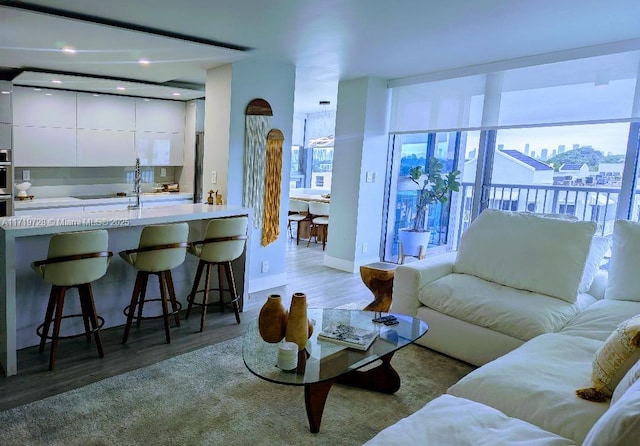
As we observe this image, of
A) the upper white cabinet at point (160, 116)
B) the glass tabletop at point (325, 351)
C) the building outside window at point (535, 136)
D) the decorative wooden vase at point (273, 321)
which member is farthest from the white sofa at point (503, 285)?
the upper white cabinet at point (160, 116)

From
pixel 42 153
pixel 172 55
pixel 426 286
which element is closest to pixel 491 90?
pixel 426 286

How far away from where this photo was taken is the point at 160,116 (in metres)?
6.32

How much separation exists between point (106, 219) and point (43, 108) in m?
3.25

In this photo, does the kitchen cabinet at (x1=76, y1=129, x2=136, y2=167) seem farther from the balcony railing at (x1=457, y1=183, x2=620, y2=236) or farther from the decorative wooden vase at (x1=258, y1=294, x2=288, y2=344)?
the balcony railing at (x1=457, y1=183, x2=620, y2=236)

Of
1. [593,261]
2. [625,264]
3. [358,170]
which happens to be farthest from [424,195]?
[625,264]

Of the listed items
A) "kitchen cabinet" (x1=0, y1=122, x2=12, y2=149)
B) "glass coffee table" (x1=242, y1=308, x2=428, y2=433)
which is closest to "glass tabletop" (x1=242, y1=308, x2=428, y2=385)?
"glass coffee table" (x1=242, y1=308, x2=428, y2=433)

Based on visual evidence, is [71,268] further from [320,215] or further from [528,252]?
[320,215]

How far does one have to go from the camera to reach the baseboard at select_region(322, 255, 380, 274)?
5711mm

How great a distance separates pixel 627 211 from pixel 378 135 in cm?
285

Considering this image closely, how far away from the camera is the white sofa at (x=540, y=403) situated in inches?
52.6

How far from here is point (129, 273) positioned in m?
3.62

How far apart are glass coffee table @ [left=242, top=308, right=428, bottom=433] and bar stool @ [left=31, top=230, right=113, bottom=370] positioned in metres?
1.19

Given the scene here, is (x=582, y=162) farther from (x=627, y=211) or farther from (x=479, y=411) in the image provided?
(x=479, y=411)

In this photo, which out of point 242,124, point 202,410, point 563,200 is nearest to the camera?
point 202,410
